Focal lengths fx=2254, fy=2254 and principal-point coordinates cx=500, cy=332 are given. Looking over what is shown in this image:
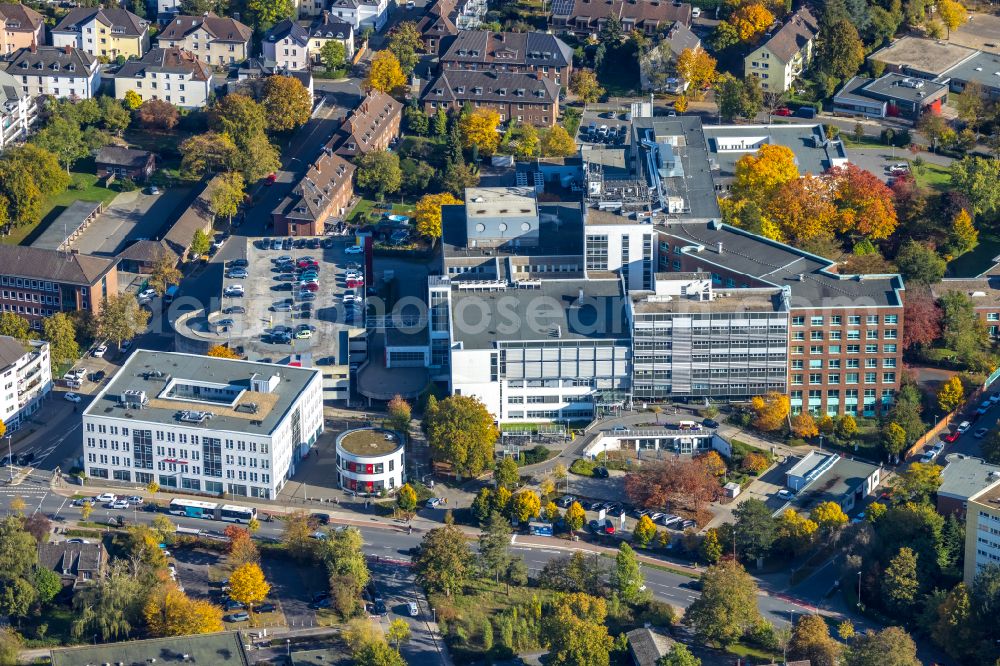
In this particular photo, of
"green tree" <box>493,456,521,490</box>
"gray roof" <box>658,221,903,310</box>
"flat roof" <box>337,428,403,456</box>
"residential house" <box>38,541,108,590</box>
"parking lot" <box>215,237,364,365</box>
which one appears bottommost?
"residential house" <box>38,541,108,590</box>

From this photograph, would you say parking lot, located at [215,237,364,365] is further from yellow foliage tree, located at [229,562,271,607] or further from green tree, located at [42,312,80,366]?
yellow foliage tree, located at [229,562,271,607]

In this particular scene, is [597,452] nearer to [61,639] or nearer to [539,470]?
[539,470]

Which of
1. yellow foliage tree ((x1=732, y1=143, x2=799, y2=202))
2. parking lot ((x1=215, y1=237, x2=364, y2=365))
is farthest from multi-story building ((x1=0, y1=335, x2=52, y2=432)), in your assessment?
yellow foliage tree ((x1=732, y1=143, x2=799, y2=202))

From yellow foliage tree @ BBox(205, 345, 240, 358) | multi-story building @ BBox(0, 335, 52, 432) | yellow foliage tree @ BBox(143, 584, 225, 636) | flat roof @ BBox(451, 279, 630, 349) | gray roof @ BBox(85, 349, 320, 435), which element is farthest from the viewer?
yellow foliage tree @ BBox(205, 345, 240, 358)

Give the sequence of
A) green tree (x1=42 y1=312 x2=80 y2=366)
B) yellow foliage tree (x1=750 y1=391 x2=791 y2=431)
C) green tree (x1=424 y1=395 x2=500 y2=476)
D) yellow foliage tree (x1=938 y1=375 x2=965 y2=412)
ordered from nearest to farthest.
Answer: green tree (x1=424 y1=395 x2=500 y2=476) → yellow foliage tree (x1=750 y1=391 x2=791 y2=431) → yellow foliage tree (x1=938 y1=375 x2=965 y2=412) → green tree (x1=42 y1=312 x2=80 y2=366)

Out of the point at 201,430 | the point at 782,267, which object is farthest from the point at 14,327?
the point at 782,267

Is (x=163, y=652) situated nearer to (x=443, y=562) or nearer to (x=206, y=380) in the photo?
(x=443, y=562)

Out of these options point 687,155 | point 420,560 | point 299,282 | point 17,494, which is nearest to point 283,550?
point 420,560

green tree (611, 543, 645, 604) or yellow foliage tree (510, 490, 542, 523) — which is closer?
green tree (611, 543, 645, 604)
